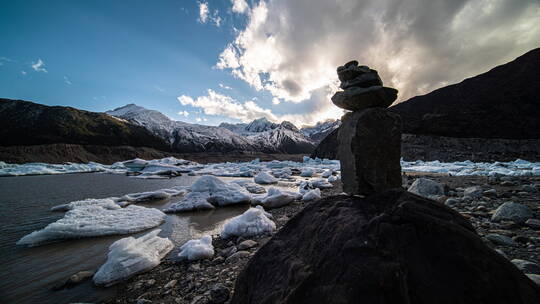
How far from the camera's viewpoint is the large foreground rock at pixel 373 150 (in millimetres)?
2574

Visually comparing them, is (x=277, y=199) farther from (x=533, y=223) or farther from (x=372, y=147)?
(x=533, y=223)

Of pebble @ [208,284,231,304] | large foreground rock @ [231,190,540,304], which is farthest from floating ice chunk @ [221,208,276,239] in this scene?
large foreground rock @ [231,190,540,304]

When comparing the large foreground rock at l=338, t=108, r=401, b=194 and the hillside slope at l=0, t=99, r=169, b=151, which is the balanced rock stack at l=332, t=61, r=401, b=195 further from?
the hillside slope at l=0, t=99, r=169, b=151

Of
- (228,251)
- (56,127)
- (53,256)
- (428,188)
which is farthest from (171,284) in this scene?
(56,127)

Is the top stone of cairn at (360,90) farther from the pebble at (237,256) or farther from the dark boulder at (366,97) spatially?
the pebble at (237,256)

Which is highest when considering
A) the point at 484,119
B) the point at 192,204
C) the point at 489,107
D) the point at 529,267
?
the point at 489,107

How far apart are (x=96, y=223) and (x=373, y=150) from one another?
313 inches

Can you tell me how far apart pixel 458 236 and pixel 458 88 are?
2236 inches

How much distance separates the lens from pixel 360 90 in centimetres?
282

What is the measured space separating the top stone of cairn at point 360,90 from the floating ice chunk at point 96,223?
6827 millimetres

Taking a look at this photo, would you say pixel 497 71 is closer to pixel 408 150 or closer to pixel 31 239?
pixel 408 150

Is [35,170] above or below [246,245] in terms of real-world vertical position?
above

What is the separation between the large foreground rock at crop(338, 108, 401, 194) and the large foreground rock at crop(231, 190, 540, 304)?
1.55 ft

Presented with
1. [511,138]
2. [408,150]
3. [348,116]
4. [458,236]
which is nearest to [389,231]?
[458,236]
